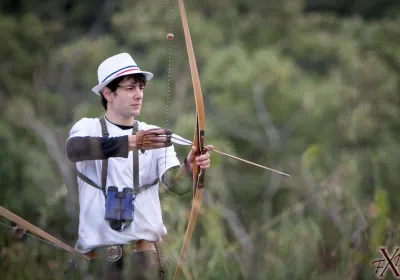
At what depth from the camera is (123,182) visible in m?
3.49

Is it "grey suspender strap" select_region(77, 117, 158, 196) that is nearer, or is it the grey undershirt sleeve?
the grey undershirt sleeve

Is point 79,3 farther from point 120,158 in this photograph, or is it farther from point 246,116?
point 120,158

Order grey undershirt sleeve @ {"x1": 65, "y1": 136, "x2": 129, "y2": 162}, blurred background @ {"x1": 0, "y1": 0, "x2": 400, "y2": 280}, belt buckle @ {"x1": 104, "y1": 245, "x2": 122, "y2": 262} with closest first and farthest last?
grey undershirt sleeve @ {"x1": 65, "y1": 136, "x2": 129, "y2": 162}, belt buckle @ {"x1": 104, "y1": 245, "x2": 122, "y2": 262}, blurred background @ {"x1": 0, "y1": 0, "x2": 400, "y2": 280}

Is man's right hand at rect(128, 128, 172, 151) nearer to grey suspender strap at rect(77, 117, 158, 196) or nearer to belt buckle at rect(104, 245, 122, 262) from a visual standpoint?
grey suspender strap at rect(77, 117, 158, 196)

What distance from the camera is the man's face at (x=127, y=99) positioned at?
3.51 m

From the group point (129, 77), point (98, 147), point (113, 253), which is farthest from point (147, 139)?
point (113, 253)

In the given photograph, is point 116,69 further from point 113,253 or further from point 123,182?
point 113,253

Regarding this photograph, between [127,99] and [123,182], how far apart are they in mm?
291

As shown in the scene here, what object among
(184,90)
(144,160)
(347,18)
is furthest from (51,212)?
(347,18)

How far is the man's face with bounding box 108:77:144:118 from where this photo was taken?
351 centimetres

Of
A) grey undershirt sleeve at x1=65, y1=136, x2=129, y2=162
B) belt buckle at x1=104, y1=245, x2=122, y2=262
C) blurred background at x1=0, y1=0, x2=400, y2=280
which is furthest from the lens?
blurred background at x1=0, y1=0, x2=400, y2=280

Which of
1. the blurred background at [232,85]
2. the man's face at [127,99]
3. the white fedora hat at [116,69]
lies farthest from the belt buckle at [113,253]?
the blurred background at [232,85]

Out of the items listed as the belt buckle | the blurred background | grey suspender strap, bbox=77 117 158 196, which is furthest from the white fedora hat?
the blurred background

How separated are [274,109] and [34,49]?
19.4ft
